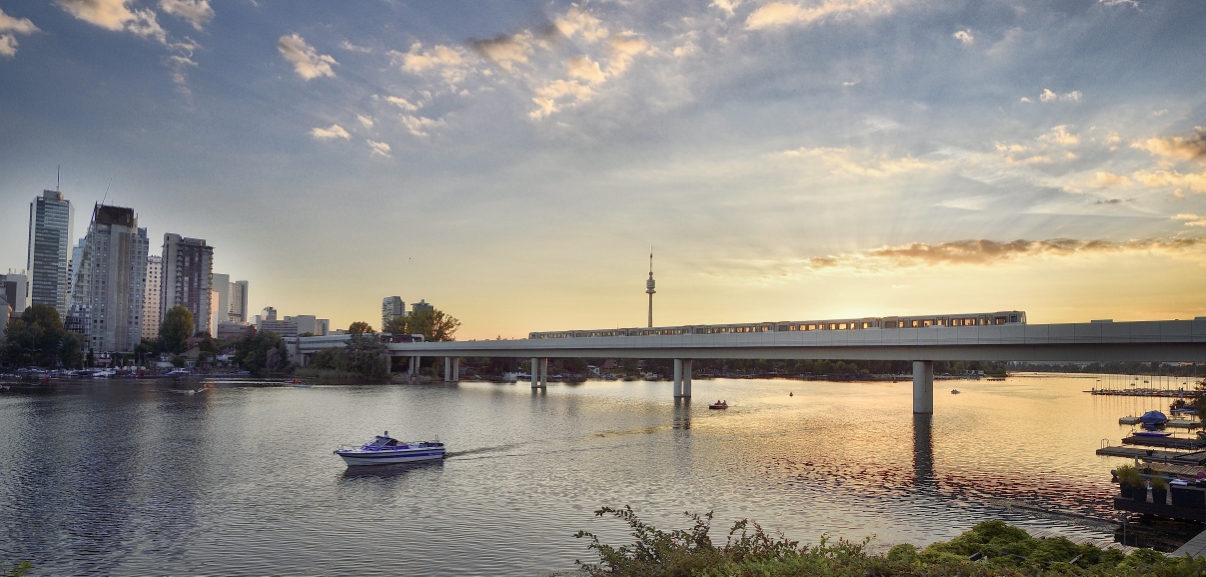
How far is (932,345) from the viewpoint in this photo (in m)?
78.8

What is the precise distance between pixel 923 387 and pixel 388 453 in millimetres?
65017

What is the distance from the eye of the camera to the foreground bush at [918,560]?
737 inches

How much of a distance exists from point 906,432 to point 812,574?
197ft

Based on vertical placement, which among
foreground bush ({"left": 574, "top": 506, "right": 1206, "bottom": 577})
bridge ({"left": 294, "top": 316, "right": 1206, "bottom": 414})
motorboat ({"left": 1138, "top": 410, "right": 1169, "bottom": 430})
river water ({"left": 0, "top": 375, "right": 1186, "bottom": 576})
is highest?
bridge ({"left": 294, "top": 316, "right": 1206, "bottom": 414})

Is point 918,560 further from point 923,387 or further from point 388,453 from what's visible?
point 923,387

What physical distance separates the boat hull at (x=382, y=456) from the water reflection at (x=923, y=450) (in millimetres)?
33027

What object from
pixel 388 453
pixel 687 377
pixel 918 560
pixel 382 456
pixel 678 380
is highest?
pixel 918 560

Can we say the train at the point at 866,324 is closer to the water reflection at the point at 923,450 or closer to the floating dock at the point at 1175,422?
the water reflection at the point at 923,450

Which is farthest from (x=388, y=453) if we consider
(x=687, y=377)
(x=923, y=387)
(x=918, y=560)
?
(x=687, y=377)

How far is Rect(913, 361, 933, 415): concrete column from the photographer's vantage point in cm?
8650

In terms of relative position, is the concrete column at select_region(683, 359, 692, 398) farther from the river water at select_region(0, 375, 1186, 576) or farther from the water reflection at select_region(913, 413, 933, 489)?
the water reflection at select_region(913, 413, 933, 489)

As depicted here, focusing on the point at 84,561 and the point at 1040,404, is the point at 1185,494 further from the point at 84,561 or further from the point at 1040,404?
the point at 1040,404

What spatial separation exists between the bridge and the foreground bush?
48743 mm

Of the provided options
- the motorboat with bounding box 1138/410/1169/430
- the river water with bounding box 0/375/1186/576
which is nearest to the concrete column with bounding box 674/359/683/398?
the river water with bounding box 0/375/1186/576
